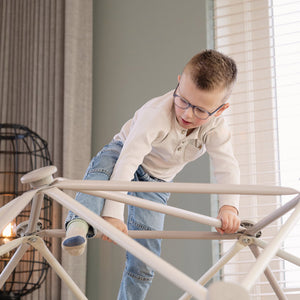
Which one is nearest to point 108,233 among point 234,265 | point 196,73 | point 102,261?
point 196,73

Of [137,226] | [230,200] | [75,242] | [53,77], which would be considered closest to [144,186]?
[75,242]

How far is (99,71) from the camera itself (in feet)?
8.12

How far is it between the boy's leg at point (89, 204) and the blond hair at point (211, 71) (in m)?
0.29

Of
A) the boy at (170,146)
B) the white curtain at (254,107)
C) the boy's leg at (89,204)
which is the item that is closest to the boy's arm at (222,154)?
the boy at (170,146)

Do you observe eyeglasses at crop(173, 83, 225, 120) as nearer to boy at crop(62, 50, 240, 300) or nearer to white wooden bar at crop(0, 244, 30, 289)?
boy at crop(62, 50, 240, 300)

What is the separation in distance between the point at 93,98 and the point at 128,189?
62.6 inches

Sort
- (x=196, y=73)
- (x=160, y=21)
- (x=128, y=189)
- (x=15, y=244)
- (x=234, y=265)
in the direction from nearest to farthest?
(x=128, y=189) < (x=15, y=244) < (x=196, y=73) < (x=234, y=265) < (x=160, y=21)

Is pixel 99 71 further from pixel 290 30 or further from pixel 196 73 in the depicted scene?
pixel 196 73

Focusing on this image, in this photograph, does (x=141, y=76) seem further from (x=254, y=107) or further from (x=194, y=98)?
(x=194, y=98)

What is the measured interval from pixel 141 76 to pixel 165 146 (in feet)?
3.45

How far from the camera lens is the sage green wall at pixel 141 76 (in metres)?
2.10

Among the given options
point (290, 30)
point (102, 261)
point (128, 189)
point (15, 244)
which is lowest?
point (102, 261)

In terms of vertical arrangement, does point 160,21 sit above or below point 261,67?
above

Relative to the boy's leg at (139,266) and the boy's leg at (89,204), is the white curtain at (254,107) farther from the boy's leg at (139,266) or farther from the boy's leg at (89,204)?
the boy's leg at (89,204)
